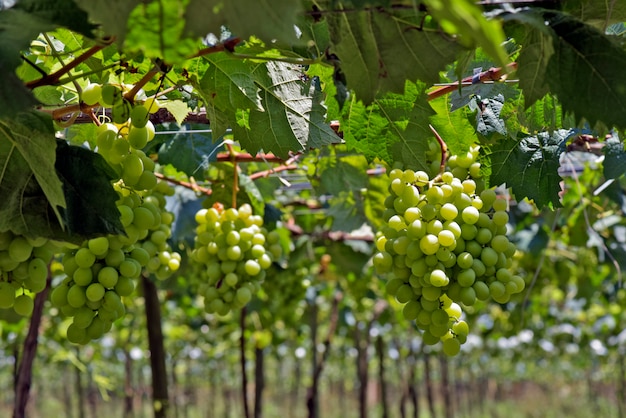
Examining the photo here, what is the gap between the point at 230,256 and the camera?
2000mm

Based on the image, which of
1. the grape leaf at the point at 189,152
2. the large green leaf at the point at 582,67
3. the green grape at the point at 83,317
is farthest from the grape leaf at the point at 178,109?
the large green leaf at the point at 582,67

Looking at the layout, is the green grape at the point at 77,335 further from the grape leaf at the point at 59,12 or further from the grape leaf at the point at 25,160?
the grape leaf at the point at 59,12

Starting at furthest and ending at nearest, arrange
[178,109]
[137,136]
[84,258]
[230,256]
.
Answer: [230,256]
[178,109]
[84,258]
[137,136]

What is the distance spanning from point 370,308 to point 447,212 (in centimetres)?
629

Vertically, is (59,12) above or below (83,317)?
above

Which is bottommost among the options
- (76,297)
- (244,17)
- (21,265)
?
(76,297)

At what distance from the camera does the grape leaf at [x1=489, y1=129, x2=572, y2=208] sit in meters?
A: 1.63

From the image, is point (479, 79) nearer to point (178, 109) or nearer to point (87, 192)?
point (178, 109)

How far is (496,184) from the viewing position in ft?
5.42

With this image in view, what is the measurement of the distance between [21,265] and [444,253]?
2.56 ft

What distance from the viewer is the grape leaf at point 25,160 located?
99 cm

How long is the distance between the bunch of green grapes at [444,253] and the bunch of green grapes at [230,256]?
24.1 inches

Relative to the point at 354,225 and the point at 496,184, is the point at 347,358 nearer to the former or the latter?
the point at 354,225

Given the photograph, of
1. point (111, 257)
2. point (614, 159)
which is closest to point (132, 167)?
point (111, 257)
